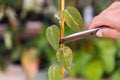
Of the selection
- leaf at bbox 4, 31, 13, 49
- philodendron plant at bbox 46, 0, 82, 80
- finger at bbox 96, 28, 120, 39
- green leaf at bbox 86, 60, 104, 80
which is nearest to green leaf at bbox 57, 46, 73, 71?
philodendron plant at bbox 46, 0, 82, 80

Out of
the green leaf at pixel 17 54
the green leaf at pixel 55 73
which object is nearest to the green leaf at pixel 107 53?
the green leaf at pixel 17 54

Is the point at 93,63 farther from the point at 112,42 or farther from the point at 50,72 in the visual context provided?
the point at 50,72

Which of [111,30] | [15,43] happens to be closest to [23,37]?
[15,43]

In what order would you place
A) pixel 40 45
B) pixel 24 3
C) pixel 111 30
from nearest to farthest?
pixel 111 30
pixel 40 45
pixel 24 3

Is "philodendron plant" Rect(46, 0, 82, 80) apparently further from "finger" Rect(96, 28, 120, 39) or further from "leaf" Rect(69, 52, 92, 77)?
"leaf" Rect(69, 52, 92, 77)

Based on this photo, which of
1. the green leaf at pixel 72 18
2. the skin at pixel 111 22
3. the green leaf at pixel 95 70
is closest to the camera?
the skin at pixel 111 22

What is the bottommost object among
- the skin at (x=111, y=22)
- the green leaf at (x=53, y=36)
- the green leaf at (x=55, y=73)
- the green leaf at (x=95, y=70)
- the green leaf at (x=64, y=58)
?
the green leaf at (x=95, y=70)

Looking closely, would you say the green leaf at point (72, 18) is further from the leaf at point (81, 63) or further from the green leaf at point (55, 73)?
the leaf at point (81, 63)
